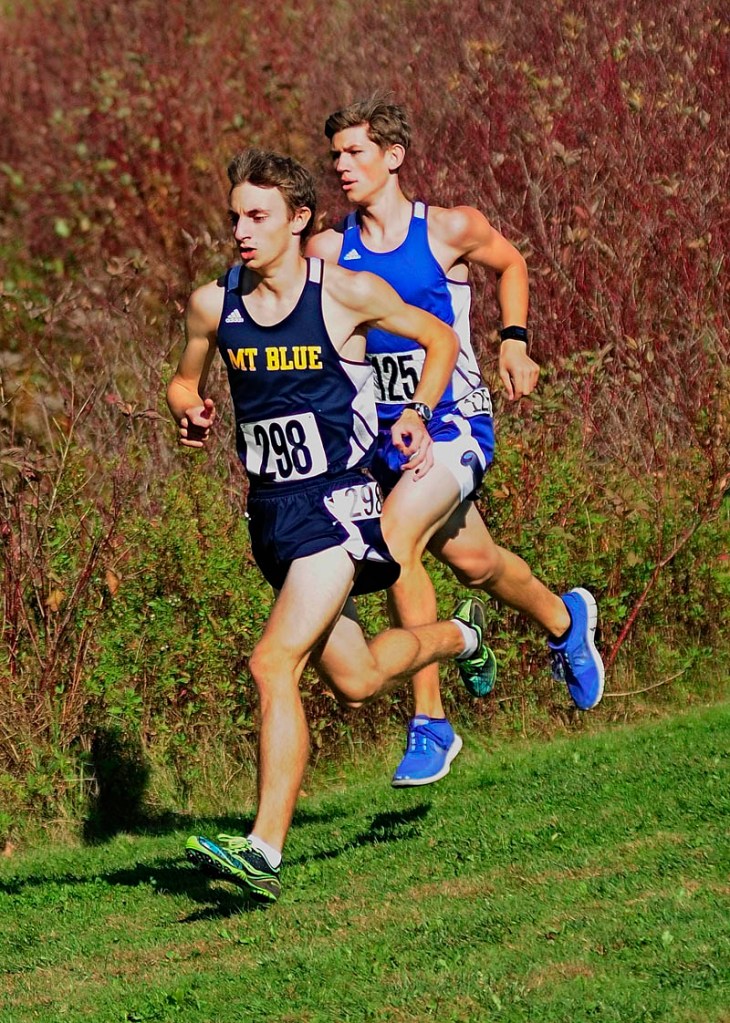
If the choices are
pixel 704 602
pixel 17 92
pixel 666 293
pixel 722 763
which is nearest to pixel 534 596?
pixel 722 763

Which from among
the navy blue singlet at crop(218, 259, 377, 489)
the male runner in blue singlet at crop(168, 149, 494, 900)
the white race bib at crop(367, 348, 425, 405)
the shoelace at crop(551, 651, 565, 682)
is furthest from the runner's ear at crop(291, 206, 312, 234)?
the shoelace at crop(551, 651, 565, 682)

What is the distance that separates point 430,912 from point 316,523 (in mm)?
1251

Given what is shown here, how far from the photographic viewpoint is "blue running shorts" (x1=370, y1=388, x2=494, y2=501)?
6.52 metres

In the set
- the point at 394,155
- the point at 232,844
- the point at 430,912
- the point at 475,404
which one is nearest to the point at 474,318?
the point at 475,404

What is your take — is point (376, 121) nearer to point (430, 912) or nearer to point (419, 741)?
point (419, 741)

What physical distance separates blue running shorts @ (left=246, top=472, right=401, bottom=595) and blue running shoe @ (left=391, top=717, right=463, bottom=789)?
1.01 meters

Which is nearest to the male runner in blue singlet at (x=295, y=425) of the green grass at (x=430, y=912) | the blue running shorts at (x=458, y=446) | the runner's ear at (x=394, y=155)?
the green grass at (x=430, y=912)

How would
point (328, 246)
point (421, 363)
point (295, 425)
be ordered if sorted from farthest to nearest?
point (328, 246), point (421, 363), point (295, 425)

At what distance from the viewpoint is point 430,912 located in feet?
18.1

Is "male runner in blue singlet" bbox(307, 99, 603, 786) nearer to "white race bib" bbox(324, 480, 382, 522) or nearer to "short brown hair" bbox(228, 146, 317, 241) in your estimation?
"white race bib" bbox(324, 480, 382, 522)

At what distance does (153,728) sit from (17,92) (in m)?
12.0

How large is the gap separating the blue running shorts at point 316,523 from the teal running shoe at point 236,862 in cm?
90

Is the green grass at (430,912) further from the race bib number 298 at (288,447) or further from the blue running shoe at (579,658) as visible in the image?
the race bib number 298 at (288,447)

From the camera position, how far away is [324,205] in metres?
13.4
